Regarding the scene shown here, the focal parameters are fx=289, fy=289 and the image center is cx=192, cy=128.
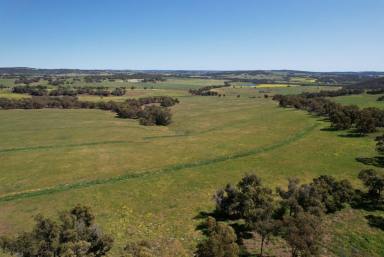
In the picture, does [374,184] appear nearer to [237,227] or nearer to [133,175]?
[237,227]

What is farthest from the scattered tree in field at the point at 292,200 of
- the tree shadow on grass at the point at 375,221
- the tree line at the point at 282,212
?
the tree shadow on grass at the point at 375,221

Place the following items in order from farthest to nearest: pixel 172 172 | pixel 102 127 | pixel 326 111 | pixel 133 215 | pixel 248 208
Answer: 1. pixel 326 111
2. pixel 102 127
3. pixel 172 172
4. pixel 133 215
5. pixel 248 208

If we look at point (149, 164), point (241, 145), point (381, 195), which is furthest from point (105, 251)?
point (241, 145)

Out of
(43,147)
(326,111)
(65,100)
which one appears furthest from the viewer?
(65,100)

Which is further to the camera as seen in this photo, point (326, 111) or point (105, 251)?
point (326, 111)

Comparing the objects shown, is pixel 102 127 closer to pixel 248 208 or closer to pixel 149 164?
pixel 149 164

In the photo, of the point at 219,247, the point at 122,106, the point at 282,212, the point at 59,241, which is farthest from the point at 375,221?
the point at 122,106

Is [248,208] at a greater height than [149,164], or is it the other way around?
[248,208]
